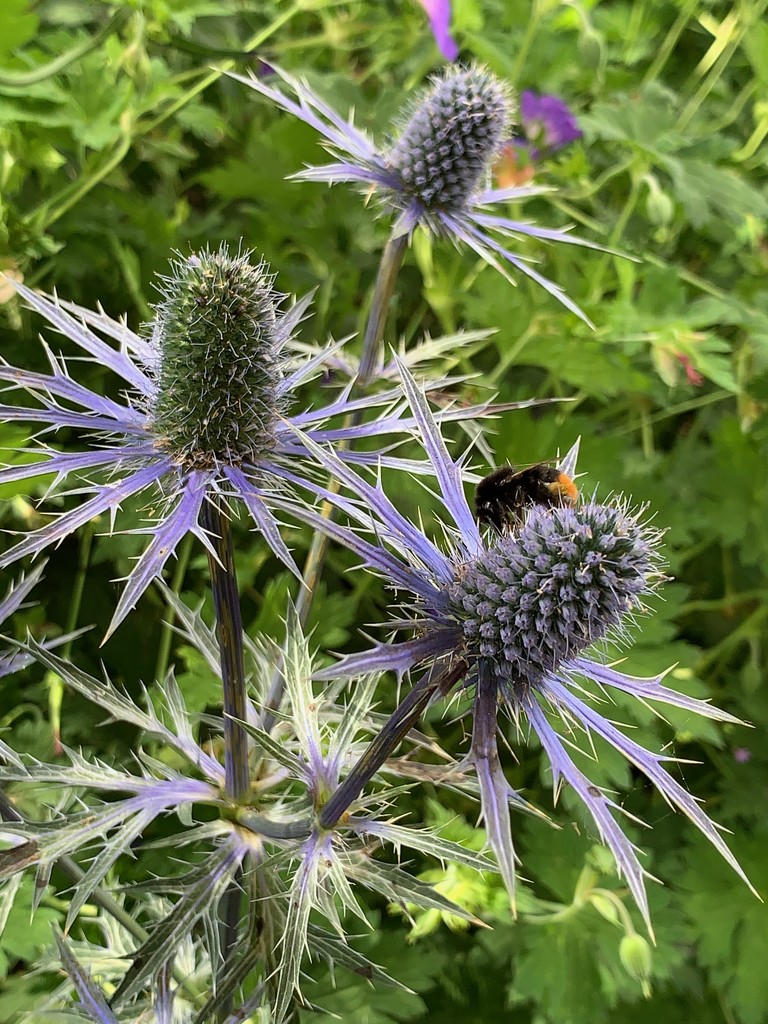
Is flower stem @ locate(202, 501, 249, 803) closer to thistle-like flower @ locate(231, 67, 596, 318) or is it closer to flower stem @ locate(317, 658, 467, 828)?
flower stem @ locate(317, 658, 467, 828)

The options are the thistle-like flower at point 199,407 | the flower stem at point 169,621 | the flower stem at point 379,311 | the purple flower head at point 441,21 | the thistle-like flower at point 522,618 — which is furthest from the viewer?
the purple flower head at point 441,21

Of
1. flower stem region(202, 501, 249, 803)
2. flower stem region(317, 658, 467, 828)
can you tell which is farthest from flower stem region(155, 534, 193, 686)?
flower stem region(317, 658, 467, 828)

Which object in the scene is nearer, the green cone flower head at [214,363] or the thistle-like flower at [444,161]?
the green cone flower head at [214,363]

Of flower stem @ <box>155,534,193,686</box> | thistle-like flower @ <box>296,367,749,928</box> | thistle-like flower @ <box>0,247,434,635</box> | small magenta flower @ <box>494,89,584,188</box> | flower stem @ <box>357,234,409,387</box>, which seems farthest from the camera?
small magenta flower @ <box>494,89,584,188</box>

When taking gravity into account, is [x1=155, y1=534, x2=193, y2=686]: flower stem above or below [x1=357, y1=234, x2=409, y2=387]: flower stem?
below

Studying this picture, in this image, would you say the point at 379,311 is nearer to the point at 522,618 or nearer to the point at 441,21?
the point at 522,618

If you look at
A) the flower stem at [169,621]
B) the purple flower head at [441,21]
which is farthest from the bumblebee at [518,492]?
the purple flower head at [441,21]

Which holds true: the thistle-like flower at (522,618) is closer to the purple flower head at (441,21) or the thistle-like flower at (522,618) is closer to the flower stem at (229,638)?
the flower stem at (229,638)
